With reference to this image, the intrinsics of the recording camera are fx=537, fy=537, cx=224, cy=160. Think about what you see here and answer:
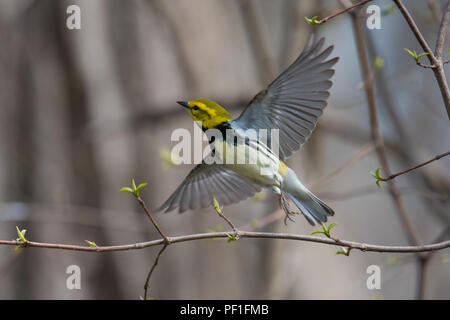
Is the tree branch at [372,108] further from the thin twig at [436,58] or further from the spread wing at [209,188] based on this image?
the thin twig at [436,58]

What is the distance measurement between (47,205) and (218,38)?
2186mm

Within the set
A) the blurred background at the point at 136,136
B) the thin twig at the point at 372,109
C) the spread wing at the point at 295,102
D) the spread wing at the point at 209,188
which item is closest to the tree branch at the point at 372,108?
the thin twig at the point at 372,109

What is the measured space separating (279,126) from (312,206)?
1.33 ft

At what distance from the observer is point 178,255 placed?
4.72m

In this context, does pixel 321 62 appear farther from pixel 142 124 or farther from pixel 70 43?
pixel 70 43

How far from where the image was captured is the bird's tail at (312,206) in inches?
95.5

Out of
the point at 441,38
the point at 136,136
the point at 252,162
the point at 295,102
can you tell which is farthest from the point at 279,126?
the point at 136,136

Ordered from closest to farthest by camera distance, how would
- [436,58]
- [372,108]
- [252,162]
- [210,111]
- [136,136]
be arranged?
[436,58], [252,162], [210,111], [372,108], [136,136]

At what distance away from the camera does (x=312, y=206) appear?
2479 millimetres

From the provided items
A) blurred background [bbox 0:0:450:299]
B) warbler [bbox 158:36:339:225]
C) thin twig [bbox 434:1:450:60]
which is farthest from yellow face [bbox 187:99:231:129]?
blurred background [bbox 0:0:450:299]

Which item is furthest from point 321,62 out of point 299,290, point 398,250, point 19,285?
point 19,285

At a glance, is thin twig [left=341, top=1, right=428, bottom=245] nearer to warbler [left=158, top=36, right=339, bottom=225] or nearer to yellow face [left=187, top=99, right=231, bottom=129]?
warbler [left=158, top=36, right=339, bottom=225]

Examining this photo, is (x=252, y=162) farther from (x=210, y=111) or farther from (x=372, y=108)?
(x=372, y=108)

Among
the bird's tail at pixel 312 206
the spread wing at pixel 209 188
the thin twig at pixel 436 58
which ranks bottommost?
the bird's tail at pixel 312 206
